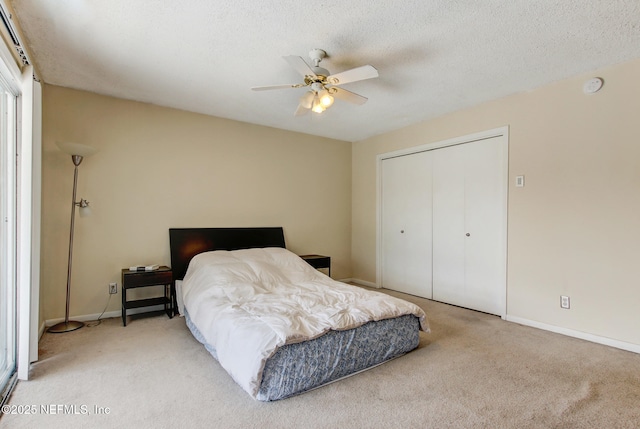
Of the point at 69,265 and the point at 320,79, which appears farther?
the point at 69,265

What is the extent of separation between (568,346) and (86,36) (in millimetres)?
4667

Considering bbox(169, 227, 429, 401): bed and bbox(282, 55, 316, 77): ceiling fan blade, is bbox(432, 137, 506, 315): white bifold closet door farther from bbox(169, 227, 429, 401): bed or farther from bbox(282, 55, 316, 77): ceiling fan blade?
bbox(282, 55, 316, 77): ceiling fan blade

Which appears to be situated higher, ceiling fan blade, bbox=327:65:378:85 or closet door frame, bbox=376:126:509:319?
ceiling fan blade, bbox=327:65:378:85

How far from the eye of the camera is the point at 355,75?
7.88 ft

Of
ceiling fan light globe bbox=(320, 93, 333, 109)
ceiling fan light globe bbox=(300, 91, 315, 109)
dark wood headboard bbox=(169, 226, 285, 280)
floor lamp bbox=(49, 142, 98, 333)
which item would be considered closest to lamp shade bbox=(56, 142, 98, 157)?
floor lamp bbox=(49, 142, 98, 333)

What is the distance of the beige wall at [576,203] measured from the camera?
2725 mm

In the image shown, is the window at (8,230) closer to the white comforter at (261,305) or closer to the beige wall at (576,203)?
the white comforter at (261,305)

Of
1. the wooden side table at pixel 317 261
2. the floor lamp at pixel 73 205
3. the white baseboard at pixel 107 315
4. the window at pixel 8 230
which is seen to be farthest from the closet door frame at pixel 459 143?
the window at pixel 8 230

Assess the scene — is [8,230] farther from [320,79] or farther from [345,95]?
[345,95]

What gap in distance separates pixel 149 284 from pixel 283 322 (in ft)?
6.60

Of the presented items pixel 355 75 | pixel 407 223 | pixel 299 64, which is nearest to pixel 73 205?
pixel 299 64

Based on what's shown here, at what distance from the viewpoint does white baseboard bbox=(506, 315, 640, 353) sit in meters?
2.71

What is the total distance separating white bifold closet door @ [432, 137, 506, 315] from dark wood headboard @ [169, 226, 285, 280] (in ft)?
7.53

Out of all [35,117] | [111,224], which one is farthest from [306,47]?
[111,224]
